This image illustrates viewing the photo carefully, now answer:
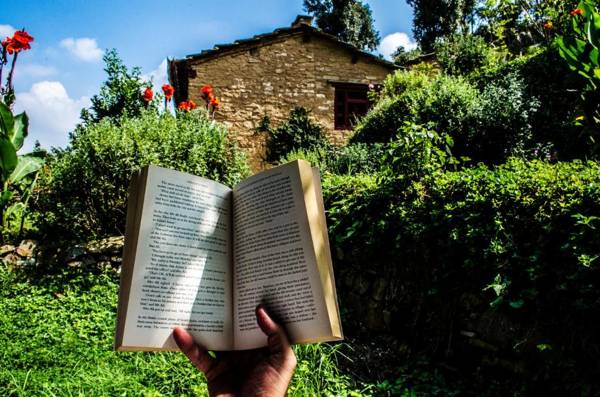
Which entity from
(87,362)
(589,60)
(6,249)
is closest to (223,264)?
(87,362)

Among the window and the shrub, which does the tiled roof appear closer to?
the window

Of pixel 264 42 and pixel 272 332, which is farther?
pixel 264 42

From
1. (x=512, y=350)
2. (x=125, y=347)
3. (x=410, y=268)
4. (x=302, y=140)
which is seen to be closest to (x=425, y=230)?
(x=410, y=268)

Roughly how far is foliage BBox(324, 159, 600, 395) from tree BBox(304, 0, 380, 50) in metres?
27.1

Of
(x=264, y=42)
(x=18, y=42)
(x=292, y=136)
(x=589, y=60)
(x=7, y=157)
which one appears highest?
(x=264, y=42)

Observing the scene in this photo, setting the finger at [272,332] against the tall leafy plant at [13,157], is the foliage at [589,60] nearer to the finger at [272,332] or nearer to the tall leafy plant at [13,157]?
the finger at [272,332]

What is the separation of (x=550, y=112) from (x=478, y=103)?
4.30 feet

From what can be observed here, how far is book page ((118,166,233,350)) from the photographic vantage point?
1310mm

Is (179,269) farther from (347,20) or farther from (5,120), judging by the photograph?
(347,20)

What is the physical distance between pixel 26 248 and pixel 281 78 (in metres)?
10.2

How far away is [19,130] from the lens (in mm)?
6020

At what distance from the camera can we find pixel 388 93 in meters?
12.3

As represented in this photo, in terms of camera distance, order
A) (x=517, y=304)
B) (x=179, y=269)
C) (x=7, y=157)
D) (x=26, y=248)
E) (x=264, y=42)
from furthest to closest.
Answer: (x=264, y=42)
(x=26, y=248)
(x=7, y=157)
(x=517, y=304)
(x=179, y=269)

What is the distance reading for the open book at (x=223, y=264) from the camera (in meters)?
1.31
